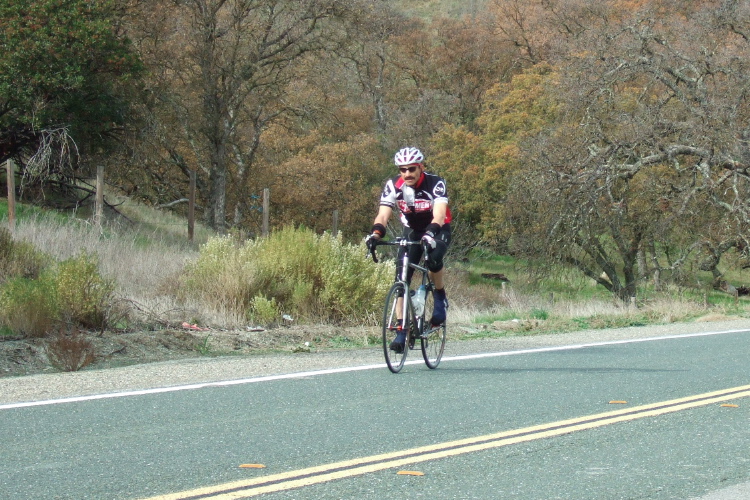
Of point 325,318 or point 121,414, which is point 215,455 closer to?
point 121,414

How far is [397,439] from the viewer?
5.75 metres

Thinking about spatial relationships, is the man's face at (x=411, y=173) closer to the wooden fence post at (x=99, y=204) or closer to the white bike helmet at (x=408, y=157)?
the white bike helmet at (x=408, y=157)

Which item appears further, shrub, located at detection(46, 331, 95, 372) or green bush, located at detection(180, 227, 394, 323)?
green bush, located at detection(180, 227, 394, 323)

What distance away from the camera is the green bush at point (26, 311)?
1049 cm

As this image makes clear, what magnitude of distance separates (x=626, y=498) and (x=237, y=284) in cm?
943

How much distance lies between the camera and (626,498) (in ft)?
15.2

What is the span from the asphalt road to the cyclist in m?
0.94

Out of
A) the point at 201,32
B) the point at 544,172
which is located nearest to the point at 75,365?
the point at 544,172

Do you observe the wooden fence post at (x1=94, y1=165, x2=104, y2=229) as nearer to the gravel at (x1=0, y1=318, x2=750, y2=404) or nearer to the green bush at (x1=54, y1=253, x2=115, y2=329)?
the green bush at (x1=54, y1=253, x2=115, y2=329)

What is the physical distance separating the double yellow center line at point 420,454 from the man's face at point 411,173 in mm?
2788

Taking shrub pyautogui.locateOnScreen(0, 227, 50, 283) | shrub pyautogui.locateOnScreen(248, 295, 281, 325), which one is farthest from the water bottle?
shrub pyautogui.locateOnScreen(0, 227, 50, 283)

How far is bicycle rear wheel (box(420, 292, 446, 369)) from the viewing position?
28.2 ft

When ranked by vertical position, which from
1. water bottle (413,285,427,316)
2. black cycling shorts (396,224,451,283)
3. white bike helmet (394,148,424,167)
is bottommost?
water bottle (413,285,427,316)

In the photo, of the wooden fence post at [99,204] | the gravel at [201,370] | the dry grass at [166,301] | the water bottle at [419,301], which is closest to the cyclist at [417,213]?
the water bottle at [419,301]
